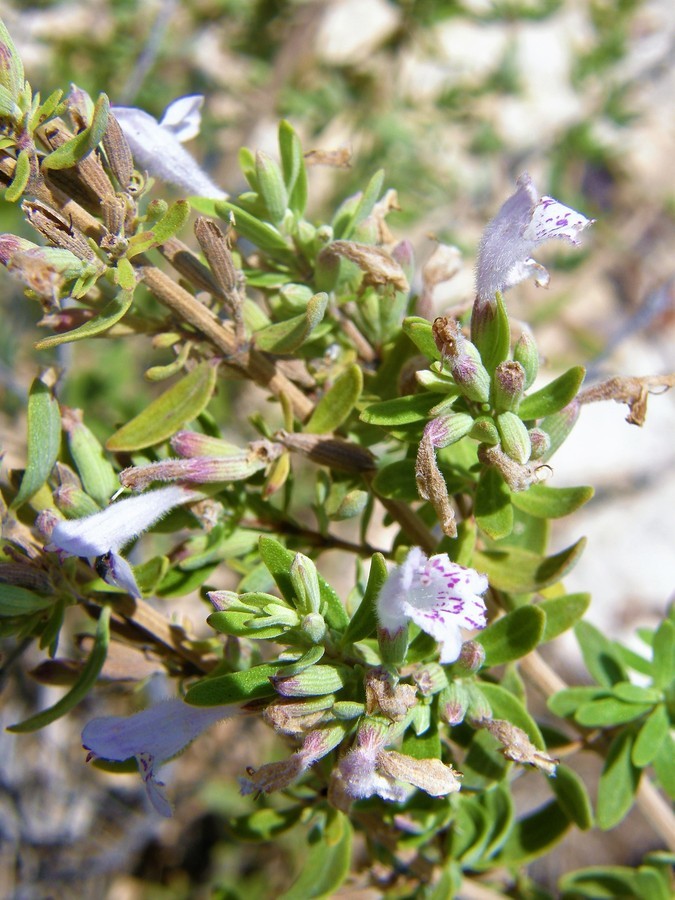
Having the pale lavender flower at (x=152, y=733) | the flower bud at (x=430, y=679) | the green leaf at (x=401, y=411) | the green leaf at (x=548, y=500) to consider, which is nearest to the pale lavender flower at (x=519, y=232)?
the green leaf at (x=401, y=411)

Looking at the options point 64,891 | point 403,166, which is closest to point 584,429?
point 403,166

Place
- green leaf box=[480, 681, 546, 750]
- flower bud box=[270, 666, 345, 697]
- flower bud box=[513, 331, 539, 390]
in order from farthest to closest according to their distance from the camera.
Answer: green leaf box=[480, 681, 546, 750] → flower bud box=[513, 331, 539, 390] → flower bud box=[270, 666, 345, 697]

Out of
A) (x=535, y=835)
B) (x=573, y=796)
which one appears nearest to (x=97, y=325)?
(x=573, y=796)

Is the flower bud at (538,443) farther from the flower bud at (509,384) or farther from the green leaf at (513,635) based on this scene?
the green leaf at (513,635)

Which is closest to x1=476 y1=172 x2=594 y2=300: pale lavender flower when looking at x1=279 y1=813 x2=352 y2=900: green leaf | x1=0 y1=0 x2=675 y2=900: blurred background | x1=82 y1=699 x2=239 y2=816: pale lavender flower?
x1=82 y1=699 x2=239 y2=816: pale lavender flower

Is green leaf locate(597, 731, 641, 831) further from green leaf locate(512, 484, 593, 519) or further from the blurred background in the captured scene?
the blurred background

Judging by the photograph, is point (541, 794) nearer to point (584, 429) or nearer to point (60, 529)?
point (584, 429)

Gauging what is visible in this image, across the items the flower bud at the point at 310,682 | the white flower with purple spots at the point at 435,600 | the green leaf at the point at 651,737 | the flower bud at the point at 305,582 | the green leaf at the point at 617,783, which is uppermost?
the white flower with purple spots at the point at 435,600

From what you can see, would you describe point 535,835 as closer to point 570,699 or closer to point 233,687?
point 570,699
